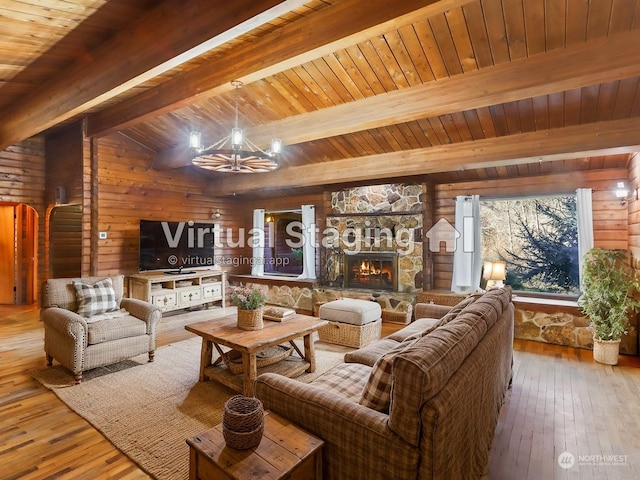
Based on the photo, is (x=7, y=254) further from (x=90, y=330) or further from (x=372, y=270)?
(x=372, y=270)

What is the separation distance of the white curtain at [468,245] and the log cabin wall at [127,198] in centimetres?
503

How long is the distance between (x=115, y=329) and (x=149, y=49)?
257 centimetres

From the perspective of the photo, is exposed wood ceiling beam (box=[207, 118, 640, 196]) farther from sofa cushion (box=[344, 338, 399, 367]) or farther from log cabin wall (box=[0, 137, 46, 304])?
log cabin wall (box=[0, 137, 46, 304])

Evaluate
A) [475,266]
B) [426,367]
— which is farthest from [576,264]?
[426,367]

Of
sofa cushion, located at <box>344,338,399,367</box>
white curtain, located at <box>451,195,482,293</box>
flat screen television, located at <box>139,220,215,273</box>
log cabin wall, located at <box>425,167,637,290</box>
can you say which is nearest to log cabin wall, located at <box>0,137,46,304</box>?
flat screen television, located at <box>139,220,215,273</box>

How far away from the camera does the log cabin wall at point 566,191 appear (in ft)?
15.0

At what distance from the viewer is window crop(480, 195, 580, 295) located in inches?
203

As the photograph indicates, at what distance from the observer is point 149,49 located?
8.57ft

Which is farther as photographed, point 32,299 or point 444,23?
point 32,299

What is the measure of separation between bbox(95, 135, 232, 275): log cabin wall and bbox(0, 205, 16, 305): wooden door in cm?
288

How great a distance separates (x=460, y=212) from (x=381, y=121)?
2727 millimetres

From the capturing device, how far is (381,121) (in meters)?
3.52

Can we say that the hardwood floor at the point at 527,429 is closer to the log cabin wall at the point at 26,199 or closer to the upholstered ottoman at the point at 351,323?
the upholstered ottoman at the point at 351,323

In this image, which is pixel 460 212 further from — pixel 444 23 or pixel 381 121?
pixel 444 23
